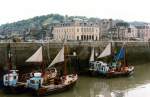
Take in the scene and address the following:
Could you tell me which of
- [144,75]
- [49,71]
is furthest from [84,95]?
[144,75]

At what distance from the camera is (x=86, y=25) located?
343ft

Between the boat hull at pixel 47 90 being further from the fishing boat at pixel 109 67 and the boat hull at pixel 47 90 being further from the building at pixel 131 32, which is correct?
Answer: the building at pixel 131 32

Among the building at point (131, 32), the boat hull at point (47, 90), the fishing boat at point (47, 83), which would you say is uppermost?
the fishing boat at point (47, 83)

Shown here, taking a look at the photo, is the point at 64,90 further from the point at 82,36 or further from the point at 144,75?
the point at 82,36

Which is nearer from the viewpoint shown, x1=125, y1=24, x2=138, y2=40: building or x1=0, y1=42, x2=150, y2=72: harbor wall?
x1=0, y1=42, x2=150, y2=72: harbor wall

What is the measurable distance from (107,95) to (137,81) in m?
8.12

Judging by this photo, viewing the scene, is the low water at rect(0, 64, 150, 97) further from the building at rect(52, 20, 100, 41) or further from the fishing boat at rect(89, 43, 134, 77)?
the building at rect(52, 20, 100, 41)

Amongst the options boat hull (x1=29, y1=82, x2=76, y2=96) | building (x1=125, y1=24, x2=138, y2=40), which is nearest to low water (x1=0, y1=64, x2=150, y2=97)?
boat hull (x1=29, y1=82, x2=76, y2=96)

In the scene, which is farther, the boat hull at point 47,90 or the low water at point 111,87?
the low water at point 111,87

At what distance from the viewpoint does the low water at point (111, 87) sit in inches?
1213

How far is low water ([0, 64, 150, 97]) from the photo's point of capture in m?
30.8

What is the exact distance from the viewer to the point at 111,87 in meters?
34.4

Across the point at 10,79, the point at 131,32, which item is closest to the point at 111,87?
the point at 10,79

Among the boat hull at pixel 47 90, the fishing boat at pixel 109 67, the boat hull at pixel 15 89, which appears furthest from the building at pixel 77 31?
the boat hull at pixel 15 89
